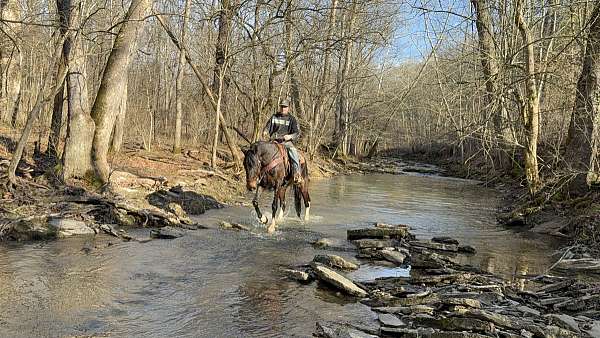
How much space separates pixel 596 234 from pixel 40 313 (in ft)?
29.7

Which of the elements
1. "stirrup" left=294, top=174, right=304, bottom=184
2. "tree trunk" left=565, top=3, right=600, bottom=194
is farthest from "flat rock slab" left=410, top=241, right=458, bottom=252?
"tree trunk" left=565, top=3, right=600, bottom=194

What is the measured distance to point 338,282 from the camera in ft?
21.2

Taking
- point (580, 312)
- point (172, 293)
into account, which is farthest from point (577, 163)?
point (172, 293)

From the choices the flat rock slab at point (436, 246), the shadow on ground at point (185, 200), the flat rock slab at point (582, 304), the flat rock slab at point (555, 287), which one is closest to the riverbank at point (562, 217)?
the flat rock slab at point (436, 246)

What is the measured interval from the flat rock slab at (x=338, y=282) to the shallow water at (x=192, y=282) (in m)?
0.13

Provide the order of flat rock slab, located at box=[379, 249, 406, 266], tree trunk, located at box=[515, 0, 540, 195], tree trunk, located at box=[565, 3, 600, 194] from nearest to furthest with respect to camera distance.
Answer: flat rock slab, located at box=[379, 249, 406, 266] < tree trunk, located at box=[565, 3, 600, 194] < tree trunk, located at box=[515, 0, 540, 195]

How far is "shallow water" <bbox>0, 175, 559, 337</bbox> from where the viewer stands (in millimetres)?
5105

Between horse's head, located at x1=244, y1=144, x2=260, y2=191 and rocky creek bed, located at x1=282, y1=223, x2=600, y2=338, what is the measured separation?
2.82m

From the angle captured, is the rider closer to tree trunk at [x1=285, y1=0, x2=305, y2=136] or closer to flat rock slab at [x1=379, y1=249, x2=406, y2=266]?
flat rock slab at [x1=379, y1=249, x2=406, y2=266]

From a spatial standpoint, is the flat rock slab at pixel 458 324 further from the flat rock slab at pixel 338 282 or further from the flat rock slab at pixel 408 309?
the flat rock slab at pixel 338 282

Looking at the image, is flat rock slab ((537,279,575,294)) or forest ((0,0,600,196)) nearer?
flat rock slab ((537,279,575,294))

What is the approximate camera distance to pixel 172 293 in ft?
20.2

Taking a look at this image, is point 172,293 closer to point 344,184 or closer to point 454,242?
point 454,242

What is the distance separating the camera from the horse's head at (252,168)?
10.4 m
